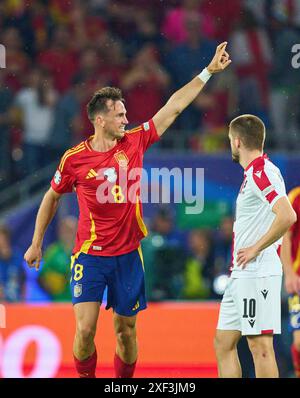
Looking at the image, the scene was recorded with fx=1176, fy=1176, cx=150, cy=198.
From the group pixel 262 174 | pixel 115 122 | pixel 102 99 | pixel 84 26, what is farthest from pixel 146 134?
pixel 84 26

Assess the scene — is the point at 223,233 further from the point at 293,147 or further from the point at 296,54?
the point at 296,54

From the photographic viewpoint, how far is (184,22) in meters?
12.8

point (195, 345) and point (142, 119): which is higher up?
point (142, 119)

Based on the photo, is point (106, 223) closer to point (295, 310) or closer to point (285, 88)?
point (295, 310)

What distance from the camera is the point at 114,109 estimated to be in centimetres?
756

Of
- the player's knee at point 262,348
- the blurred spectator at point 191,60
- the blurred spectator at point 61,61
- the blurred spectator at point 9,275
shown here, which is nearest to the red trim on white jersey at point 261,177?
the player's knee at point 262,348

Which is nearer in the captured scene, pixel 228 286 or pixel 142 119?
pixel 228 286

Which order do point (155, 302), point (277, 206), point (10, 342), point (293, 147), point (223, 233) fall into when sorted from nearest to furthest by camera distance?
1. point (277, 206)
2. point (10, 342)
3. point (155, 302)
4. point (223, 233)
5. point (293, 147)

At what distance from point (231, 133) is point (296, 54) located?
5.31 meters

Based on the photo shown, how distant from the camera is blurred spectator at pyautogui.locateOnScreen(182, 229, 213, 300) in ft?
34.1

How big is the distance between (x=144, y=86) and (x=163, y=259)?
2261 millimetres

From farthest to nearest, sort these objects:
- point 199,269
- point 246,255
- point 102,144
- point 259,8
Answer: point 259,8 < point 199,269 < point 102,144 < point 246,255

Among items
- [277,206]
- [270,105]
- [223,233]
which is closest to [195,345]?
[223,233]
